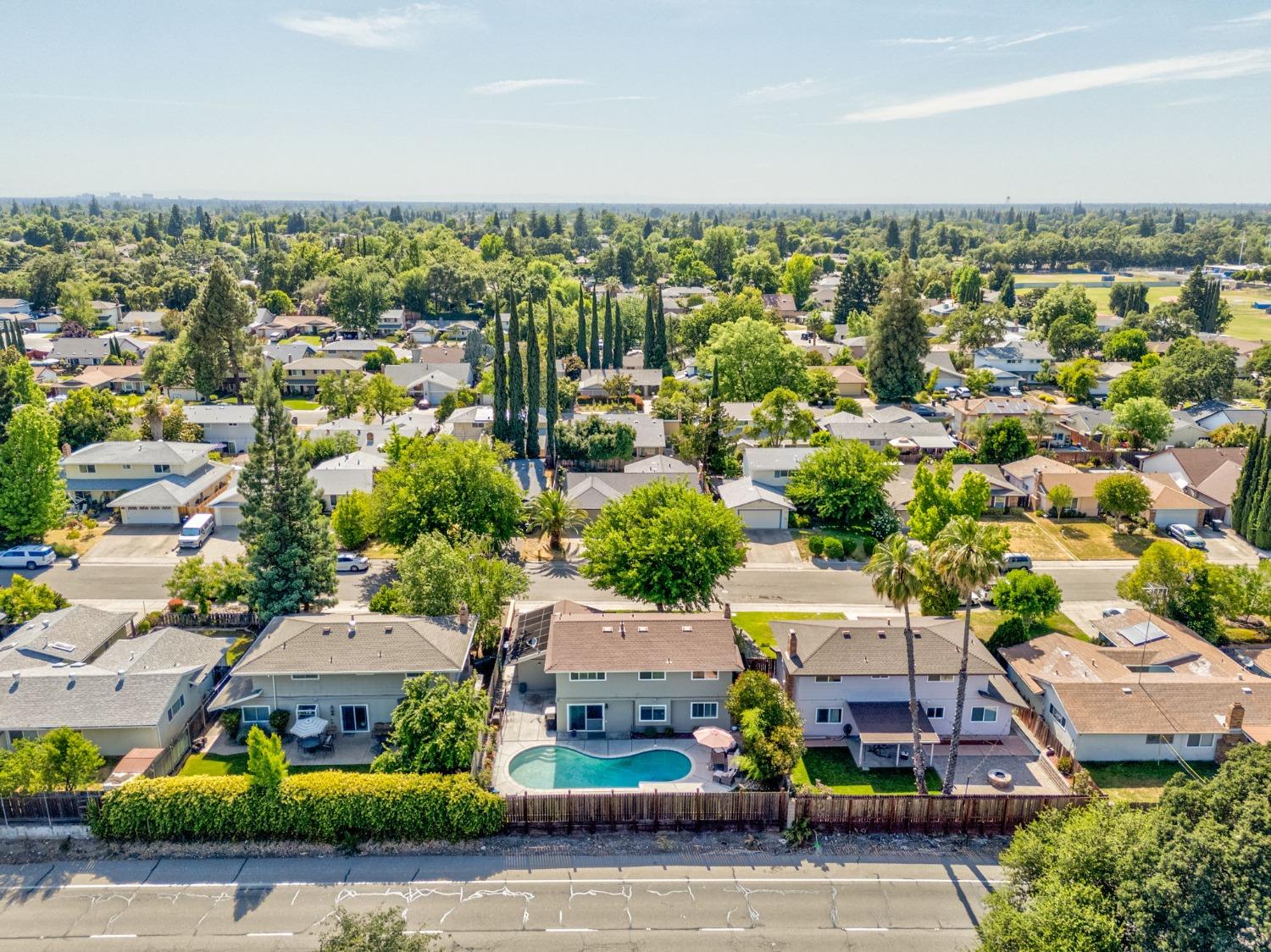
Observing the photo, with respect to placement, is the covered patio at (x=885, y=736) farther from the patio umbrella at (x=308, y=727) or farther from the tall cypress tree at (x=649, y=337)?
the tall cypress tree at (x=649, y=337)

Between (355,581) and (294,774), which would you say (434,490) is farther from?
(294,774)

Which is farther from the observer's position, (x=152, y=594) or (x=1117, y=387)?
(x=1117, y=387)

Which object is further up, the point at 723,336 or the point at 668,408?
the point at 723,336

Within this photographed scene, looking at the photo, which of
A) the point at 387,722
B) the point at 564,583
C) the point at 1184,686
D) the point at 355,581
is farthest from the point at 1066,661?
the point at 355,581

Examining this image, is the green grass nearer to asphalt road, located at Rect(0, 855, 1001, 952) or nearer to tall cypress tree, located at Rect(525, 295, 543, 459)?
asphalt road, located at Rect(0, 855, 1001, 952)

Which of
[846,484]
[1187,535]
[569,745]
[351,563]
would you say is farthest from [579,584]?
[1187,535]

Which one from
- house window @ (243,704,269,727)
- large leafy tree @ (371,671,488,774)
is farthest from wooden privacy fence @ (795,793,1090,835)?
house window @ (243,704,269,727)

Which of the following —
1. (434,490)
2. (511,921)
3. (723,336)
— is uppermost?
(723,336)
